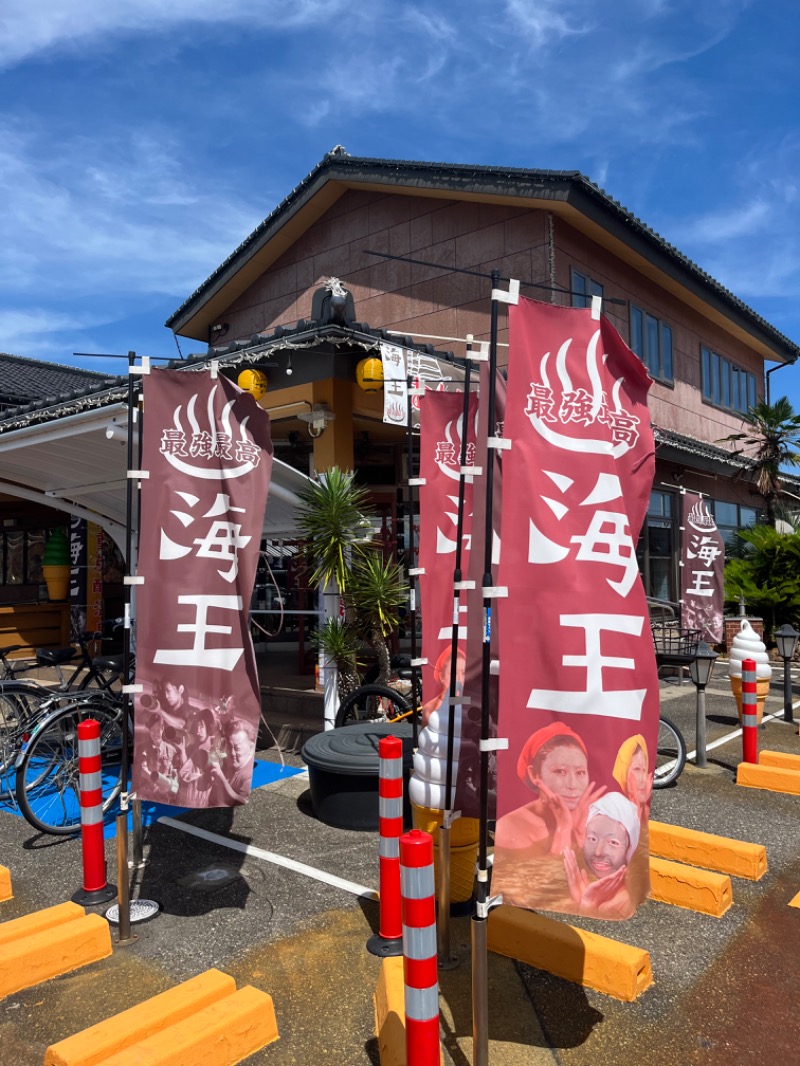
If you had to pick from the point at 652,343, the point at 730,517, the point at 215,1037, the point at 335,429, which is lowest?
the point at 215,1037

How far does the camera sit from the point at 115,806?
21.1 feet

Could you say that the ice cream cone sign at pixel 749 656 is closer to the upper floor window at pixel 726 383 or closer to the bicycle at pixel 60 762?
the bicycle at pixel 60 762

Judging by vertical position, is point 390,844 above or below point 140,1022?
above

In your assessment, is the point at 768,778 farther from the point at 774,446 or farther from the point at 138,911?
the point at 774,446

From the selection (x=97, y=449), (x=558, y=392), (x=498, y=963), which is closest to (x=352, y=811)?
(x=498, y=963)

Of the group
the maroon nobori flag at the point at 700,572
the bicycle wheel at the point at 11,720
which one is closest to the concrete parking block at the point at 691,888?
the bicycle wheel at the point at 11,720

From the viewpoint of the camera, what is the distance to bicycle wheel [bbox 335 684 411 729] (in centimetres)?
739

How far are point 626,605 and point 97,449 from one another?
22.8ft

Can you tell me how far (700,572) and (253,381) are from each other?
7.69 metres

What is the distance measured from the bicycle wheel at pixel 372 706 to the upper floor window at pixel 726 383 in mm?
14113

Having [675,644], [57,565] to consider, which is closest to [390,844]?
[675,644]

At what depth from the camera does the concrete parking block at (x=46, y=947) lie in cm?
367

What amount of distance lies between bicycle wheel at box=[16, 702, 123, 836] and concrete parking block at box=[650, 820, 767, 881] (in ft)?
12.8

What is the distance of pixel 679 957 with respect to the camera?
3914 millimetres
